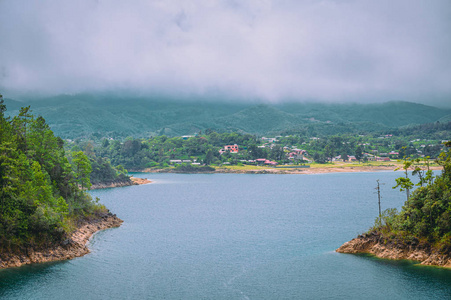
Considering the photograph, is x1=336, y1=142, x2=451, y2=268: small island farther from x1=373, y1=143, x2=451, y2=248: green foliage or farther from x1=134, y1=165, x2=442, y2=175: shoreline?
x1=134, y1=165, x2=442, y2=175: shoreline

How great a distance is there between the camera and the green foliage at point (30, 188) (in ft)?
161

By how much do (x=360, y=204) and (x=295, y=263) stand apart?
47.9 meters

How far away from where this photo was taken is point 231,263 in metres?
51.3

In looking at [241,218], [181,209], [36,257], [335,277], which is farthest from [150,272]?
[181,209]

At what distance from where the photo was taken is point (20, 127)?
63.4 metres

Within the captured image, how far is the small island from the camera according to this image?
151ft

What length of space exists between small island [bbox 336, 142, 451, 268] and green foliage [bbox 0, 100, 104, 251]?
1433 inches

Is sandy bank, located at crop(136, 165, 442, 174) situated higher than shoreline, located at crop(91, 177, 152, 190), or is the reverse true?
sandy bank, located at crop(136, 165, 442, 174)

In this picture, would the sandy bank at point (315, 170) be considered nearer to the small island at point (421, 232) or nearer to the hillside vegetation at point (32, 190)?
the hillside vegetation at point (32, 190)

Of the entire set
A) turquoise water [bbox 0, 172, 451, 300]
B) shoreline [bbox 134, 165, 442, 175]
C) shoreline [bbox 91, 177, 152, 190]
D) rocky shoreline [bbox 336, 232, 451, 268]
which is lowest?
turquoise water [bbox 0, 172, 451, 300]

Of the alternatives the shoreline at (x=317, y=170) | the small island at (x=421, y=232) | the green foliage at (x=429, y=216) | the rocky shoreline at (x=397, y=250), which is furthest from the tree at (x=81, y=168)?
the shoreline at (x=317, y=170)

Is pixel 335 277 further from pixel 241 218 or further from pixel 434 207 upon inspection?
pixel 241 218

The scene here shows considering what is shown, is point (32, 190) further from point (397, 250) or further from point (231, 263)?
point (397, 250)

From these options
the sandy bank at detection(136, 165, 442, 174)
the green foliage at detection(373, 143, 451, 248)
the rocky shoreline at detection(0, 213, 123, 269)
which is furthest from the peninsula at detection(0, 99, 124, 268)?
the sandy bank at detection(136, 165, 442, 174)
